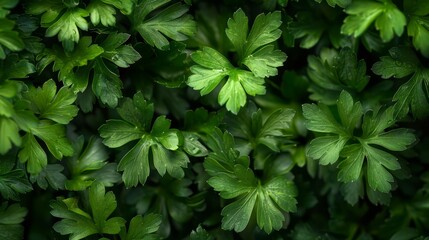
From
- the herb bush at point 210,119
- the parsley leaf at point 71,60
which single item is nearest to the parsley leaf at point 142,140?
the herb bush at point 210,119

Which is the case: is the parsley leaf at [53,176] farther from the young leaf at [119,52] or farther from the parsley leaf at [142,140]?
the young leaf at [119,52]

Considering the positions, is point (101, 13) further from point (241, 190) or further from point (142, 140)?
point (241, 190)

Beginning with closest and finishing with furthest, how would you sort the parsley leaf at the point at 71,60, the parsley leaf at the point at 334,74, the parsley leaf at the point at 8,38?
the parsley leaf at the point at 8,38, the parsley leaf at the point at 71,60, the parsley leaf at the point at 334,74

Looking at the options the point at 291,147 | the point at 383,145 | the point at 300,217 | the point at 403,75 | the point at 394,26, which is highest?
the point at 394,26

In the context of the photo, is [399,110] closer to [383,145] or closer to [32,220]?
[383,145]

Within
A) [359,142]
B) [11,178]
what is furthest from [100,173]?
[359,142]

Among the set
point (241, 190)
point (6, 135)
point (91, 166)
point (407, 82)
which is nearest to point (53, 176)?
point (91, 166)

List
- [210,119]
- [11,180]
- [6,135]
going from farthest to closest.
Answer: [210,119] → [11,180] → [6,135]
